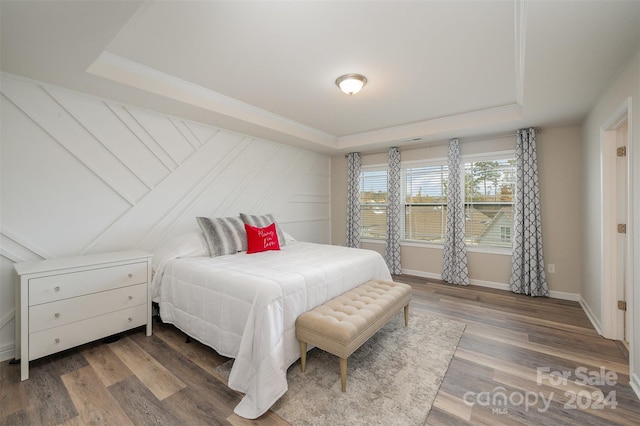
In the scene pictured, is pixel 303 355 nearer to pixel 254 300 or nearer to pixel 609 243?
pixel 254 300

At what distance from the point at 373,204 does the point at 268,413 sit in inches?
164

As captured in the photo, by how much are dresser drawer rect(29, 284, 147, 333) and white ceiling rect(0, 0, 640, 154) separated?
70.3 inches

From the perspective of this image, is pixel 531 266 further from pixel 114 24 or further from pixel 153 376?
pixel 114 24

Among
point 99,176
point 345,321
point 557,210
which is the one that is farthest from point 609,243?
point 99,176

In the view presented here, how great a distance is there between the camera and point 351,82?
2580 millimetres

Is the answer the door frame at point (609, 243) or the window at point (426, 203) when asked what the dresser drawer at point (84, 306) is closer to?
the window at point (426, 203)

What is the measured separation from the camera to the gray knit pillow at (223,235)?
296cm

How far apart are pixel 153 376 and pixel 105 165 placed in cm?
201

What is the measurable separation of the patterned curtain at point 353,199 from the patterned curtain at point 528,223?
251 cm

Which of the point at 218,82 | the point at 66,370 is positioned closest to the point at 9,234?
the point at 66,370

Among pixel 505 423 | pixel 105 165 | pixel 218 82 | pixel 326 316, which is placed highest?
pixel 218 82

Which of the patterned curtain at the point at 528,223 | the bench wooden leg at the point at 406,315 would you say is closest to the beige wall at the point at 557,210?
the patterned curtain at the point at 528,223

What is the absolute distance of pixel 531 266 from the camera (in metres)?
3.67

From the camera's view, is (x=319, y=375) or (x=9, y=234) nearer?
(x=319, y=375)
